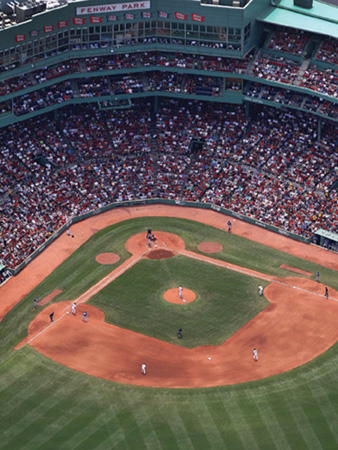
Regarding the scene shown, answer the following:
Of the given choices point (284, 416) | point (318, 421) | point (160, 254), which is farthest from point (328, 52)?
point (318, 421)

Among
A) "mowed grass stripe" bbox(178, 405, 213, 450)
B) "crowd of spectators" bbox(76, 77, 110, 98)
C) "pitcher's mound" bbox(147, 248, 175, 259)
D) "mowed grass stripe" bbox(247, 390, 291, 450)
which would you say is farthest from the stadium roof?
"mowed grass stripe" bbox(178, 405, 213, 450)

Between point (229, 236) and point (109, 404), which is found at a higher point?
point (229, 236)

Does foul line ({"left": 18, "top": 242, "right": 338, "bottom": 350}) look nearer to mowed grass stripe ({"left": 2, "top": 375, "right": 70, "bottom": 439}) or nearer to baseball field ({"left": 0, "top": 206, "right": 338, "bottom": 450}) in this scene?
baseball field ({"left": 0, "top": 206, "right": 338, "bottom": 450})

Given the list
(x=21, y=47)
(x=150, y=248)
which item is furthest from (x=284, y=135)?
(x=21, y=47)

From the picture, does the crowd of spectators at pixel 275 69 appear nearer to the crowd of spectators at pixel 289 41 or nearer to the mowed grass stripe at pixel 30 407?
the crowd of spectators at pixel 289 41

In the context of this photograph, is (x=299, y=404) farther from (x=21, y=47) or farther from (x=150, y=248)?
(x=21, y=47)
